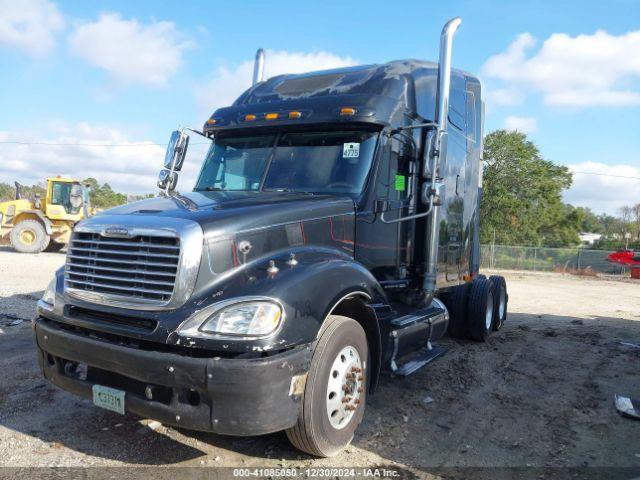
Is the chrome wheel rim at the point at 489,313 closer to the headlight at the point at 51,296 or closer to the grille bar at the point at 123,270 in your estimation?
the grille bar at the point at 123,270

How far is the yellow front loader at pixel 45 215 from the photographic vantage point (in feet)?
67.7

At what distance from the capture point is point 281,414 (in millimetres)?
3189

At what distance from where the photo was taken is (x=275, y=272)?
3.49m

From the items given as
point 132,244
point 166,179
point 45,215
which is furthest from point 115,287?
point 45,215

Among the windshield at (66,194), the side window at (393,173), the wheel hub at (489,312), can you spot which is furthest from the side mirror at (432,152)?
the windshield at (66,194)

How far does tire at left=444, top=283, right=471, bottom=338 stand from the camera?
7.84 meters

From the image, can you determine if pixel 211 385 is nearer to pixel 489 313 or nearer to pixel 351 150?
pixel 351 150

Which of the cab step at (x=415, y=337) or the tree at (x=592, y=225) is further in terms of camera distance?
the tree at (x=592, y=225)

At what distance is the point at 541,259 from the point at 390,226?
92.6ft

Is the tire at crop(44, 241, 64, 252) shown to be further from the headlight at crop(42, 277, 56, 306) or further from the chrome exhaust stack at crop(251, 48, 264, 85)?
the headlight at crop(42, 277, 56, 306)

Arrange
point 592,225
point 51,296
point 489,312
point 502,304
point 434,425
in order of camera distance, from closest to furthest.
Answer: point 51,296 → point 434,425 → point 489,312 → point 502,304 → point 592,225

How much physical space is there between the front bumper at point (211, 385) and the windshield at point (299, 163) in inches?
75.8

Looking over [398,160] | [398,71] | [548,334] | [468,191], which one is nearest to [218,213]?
[398,160]

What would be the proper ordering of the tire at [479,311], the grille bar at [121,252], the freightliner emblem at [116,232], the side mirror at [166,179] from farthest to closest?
1. the tire at [479,311]
2. the side mirror at [166,179]
3. the freightliner emblem at [116,232]
4. the grille bar at [121,252]
